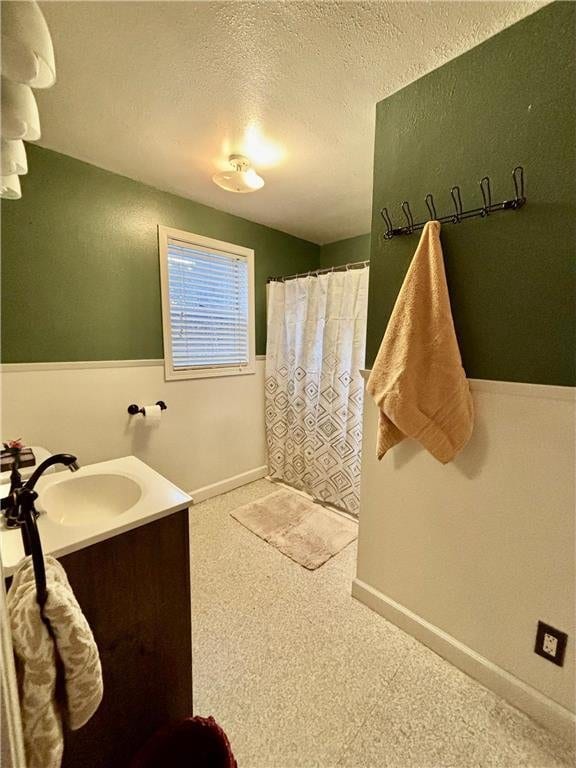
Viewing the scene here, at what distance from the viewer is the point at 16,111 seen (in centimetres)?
62

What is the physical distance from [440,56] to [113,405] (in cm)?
234

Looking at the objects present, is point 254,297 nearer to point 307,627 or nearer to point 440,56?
point 440,56

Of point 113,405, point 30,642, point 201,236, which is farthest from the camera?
point 201,236

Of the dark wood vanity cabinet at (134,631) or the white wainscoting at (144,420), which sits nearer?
the dark wood vanity cabinet at (134,631)

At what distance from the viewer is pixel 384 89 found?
1309mm

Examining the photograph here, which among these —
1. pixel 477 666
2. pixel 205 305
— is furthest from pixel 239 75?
pixel 477 666

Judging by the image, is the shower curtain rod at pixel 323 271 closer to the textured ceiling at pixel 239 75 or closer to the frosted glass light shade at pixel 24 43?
the textured ceiling at pixel 239 75

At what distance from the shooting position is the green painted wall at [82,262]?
1.69 m

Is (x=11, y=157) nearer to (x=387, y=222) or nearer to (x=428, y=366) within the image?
(x=387, y=222)

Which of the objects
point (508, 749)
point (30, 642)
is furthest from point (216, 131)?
point (508, 749)

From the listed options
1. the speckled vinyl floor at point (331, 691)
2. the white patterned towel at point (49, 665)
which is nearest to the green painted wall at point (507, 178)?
the speckled vinyl floor at point (331, 691)

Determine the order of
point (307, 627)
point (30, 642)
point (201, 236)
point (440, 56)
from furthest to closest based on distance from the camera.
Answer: point (201, 236), point (307, 627), point (440, 56), point (30, 642)

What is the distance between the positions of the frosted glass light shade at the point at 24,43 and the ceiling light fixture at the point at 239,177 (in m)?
1.23

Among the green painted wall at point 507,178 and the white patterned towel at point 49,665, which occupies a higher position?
the green painted wall at point 507,178
